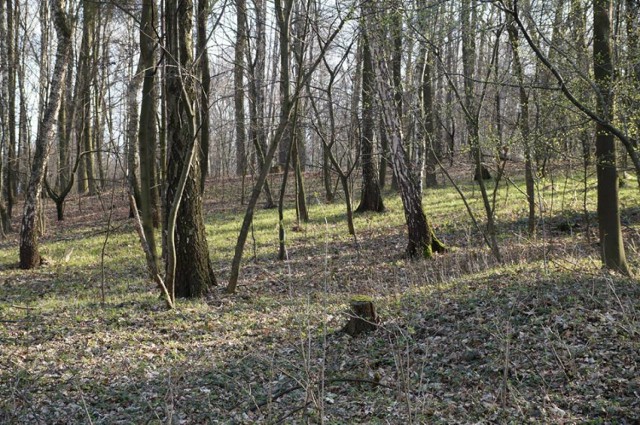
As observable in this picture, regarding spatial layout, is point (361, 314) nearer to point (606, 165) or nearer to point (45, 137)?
point (606, 165)

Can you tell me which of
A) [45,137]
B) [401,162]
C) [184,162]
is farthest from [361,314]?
[45,137]

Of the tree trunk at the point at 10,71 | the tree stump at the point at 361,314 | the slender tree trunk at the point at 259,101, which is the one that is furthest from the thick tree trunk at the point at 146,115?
the tree trunk at the point at 10,71

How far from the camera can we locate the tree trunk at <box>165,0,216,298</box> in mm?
8984

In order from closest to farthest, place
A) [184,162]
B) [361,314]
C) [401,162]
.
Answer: [361,314] → [184,162] → [401,162]

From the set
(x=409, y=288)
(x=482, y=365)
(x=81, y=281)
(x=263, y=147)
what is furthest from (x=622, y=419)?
(x=263, y=147)

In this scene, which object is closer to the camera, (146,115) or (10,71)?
(146,115)

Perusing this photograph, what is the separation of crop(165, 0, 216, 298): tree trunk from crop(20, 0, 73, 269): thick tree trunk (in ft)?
14.7

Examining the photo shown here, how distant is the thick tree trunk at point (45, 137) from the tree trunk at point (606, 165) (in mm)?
10458

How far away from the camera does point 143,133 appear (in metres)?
8.62

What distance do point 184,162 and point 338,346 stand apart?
12.4 feet

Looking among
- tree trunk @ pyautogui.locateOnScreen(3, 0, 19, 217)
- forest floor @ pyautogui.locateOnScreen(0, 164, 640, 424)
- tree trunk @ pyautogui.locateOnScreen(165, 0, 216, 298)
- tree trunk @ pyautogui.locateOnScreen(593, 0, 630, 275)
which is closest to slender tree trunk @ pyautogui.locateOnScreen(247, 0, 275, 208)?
forest floor @ pyautogui.locateOnScreen(0, 164, 640, 424)

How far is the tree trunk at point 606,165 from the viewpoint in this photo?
8461 millimetres

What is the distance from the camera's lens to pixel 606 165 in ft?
28.4

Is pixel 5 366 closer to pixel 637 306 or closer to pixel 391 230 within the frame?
pixel 637 306
